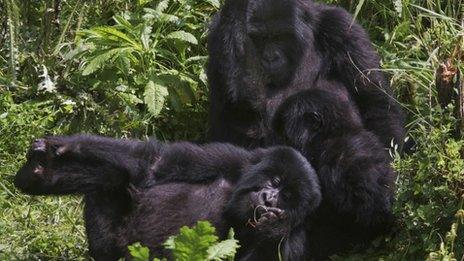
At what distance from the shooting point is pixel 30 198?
725 cm

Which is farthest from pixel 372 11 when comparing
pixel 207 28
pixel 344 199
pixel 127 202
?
pixel 127 202

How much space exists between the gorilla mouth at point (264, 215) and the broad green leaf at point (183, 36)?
2.14 m

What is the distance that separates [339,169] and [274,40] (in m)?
1.20

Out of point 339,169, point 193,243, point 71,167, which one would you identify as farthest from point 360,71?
point 193,243

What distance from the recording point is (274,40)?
7398mm

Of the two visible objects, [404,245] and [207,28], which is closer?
[404,245]

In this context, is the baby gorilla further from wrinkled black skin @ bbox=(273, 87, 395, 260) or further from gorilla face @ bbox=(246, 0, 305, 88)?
gorilla face @ bbox=(246, 0, 305, 88)

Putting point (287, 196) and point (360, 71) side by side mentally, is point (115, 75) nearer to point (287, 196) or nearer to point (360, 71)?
point (360, 71)

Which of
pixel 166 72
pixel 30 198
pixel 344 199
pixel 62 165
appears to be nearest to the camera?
pixel 62 165

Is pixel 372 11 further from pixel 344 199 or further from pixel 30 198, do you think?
pixel 30 198

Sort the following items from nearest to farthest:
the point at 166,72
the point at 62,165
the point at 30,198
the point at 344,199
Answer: the point at 62,165 < the point at 344,199 < the point at 30,198 < the point at 166,72

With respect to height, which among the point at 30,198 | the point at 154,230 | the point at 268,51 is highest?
the point at 268,51

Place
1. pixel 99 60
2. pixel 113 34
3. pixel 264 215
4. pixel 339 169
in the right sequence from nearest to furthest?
pixel 264 215
pixel 339 169
pixel 99 60
pixel 113 34

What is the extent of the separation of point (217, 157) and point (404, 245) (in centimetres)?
119
